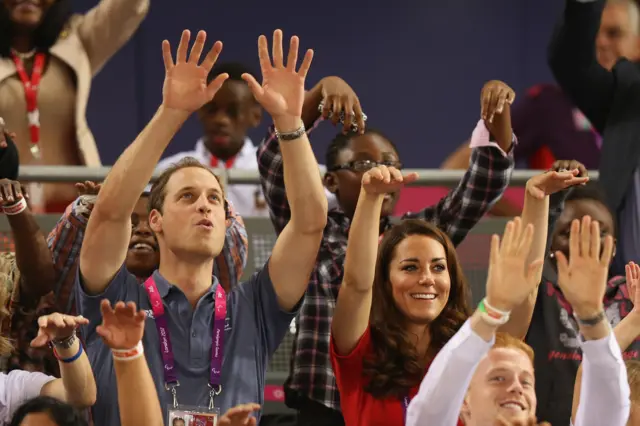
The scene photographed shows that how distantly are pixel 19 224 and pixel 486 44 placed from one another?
13.7 feet

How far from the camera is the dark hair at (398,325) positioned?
3346mm

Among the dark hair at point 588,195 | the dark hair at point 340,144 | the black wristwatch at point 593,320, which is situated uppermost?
the dark hair at point 340,144

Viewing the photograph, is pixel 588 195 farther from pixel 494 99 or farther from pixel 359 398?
pixel 359 398

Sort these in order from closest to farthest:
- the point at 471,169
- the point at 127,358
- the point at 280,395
A: the point at 127,358 → the point at 471,169 → the point at 280,395

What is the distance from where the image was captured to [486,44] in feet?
23.8

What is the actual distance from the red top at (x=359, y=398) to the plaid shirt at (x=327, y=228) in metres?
0.27

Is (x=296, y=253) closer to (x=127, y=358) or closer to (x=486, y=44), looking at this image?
(x=127, y=358)

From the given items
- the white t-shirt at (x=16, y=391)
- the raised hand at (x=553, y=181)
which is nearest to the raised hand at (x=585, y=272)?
the raised hand at (x=553, y=181)

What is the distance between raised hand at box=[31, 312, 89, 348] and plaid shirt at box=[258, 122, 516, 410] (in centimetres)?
91

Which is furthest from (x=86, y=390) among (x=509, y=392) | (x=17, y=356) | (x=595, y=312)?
(x=595, y=312)

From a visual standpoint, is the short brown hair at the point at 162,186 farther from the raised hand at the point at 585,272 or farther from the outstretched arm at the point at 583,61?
the outstretched arm at the point at 583,61

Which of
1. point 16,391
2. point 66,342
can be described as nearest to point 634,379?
point 66,342

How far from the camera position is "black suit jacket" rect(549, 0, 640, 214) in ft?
14.6

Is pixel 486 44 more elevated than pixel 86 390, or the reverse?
pixel 486 44
